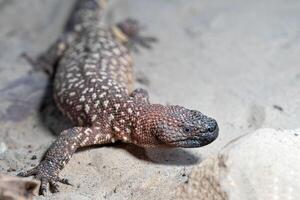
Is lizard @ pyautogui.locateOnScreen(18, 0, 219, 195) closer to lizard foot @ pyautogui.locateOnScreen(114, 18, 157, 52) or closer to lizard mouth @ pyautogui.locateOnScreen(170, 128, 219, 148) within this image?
lizard mouth @ pyautogui.locateOnScreen(170, 128, 219, 148)

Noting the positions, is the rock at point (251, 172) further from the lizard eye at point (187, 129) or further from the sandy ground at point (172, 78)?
the lizard eye at point (187, 129)

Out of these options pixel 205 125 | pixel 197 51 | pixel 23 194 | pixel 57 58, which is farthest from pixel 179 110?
pixel 57 58

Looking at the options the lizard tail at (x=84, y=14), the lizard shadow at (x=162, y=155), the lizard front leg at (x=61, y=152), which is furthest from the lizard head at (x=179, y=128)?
the lizard tail at (x=84, y=14)

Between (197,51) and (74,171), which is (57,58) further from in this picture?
(74,171)

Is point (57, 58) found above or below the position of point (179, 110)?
below

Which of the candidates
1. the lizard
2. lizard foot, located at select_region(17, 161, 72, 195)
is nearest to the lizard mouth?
the lizard

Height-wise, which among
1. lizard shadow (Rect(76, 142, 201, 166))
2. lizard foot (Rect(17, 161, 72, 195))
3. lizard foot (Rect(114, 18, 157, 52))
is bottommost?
lizard foot (Rect(114, 18, 157, 52))

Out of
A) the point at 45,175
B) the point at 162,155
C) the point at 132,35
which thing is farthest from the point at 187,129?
the point at 132,35
